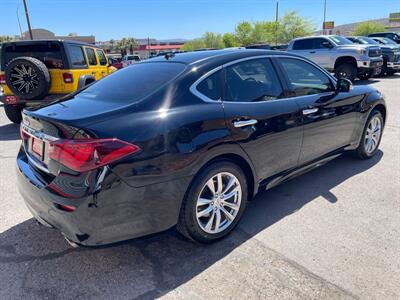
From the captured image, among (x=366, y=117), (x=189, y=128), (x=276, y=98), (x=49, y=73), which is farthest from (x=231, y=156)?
(x=49, y=73)

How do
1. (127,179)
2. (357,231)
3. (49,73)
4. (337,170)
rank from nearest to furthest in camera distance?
(127,179), (357,231), (337,170), (49,73)

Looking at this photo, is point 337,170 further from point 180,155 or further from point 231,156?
point 180,155

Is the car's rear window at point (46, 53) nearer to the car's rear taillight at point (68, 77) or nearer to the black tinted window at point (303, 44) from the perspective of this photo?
the car's rear taillight at point (68, 77)

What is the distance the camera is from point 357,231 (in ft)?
10.3

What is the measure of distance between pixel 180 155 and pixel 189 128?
23 centimetres

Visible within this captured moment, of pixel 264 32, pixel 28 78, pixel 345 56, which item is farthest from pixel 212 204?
pixel 264 32

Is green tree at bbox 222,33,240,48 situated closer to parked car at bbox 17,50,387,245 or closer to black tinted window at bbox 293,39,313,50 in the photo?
black tinted window at bbox 293,39,313,50

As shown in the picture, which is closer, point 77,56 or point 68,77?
point 68,77

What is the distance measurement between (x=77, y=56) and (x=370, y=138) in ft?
21.7

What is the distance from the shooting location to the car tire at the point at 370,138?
4805mm

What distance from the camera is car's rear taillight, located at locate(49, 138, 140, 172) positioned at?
2.25m

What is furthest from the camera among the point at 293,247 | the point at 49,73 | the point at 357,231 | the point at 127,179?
the point at 49,73

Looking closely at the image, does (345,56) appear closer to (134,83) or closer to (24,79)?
(24,79)

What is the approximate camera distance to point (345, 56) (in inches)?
556
